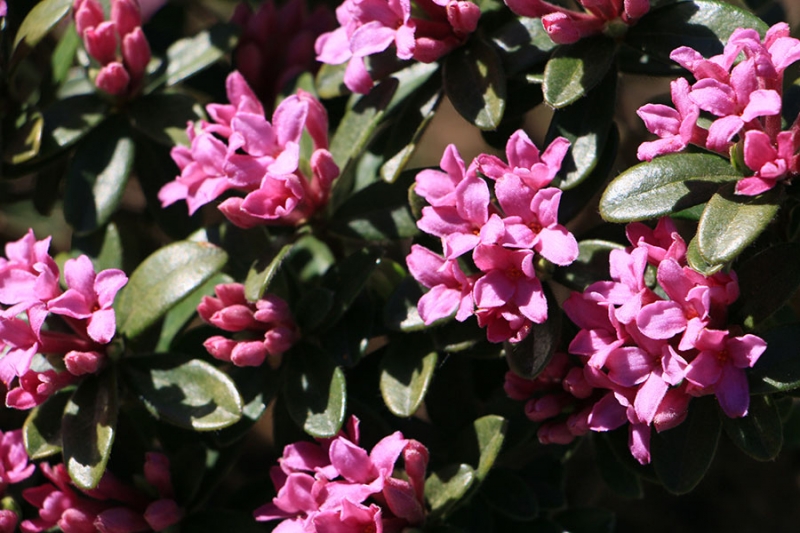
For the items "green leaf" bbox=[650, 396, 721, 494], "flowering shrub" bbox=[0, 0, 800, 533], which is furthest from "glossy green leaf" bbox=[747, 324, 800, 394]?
"green leaf" bbox=[650, 396, 721, 494]

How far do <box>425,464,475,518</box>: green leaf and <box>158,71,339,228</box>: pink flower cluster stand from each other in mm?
567

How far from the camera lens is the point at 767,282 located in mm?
1452

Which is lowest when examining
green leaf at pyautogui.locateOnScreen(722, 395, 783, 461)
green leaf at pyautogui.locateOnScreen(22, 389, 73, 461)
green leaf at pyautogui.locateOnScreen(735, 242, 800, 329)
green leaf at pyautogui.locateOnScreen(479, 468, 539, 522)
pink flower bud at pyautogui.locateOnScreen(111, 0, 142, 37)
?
green leaf at pyautogui.locateOnScreen(479, 468, 539, 522)

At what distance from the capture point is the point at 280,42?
7.59 feet

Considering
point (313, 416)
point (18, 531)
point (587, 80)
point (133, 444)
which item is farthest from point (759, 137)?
point (18, 531)

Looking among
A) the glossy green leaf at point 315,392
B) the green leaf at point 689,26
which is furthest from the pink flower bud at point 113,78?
the green leaf at point 689,26

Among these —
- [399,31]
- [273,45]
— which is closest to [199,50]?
[273,45]

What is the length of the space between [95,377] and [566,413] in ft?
2.97

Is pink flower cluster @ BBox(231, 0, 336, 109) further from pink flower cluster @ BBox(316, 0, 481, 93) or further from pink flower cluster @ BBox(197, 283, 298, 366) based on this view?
pink flower cluster @ BBox(197, 283, 298, 366)

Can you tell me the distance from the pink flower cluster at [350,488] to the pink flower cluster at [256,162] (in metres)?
0.43

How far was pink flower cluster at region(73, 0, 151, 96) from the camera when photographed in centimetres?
185

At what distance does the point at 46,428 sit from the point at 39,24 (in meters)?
0.82

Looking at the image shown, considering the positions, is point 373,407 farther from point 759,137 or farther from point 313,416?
point 759,137

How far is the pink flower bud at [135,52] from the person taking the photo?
6.16ft
